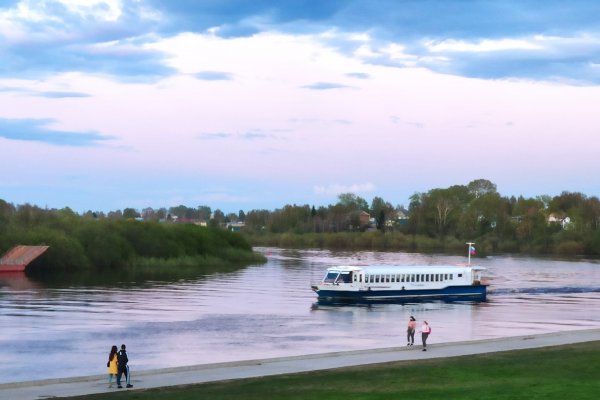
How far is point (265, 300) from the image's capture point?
301ft

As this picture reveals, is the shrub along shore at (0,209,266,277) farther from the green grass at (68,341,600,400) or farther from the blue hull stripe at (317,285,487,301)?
the green grass at (68,341,600,400)

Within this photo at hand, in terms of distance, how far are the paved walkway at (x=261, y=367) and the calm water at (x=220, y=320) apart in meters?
6.49

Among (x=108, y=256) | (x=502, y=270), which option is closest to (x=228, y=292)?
(x=108, y=256)

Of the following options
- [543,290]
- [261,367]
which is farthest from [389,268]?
[261,367]

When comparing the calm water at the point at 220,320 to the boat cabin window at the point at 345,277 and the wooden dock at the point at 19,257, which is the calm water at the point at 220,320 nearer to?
the boat cabin window at the point at 345,277

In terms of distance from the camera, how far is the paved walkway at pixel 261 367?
122 feet

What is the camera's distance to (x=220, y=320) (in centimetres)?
Result: 7300

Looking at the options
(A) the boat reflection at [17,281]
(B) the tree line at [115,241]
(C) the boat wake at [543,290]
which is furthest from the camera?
(B) the tree line at [115,241]

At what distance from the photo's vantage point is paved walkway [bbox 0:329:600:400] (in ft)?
122

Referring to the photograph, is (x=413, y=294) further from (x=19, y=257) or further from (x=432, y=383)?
(x=432, y=383)

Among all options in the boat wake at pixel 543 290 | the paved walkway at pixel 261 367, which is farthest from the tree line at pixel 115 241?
the paved walkway at pixel 261 367

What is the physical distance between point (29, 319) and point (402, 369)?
124 feet

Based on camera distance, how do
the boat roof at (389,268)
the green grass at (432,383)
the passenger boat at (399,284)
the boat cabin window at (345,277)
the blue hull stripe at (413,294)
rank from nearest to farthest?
the green grass at (432,383), the blue hull stripe at (413,294), the passenger boat at (399,284), the boat cabin window at (345,277), the boat roof at (389,268)

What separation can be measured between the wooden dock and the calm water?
14.1 metres
